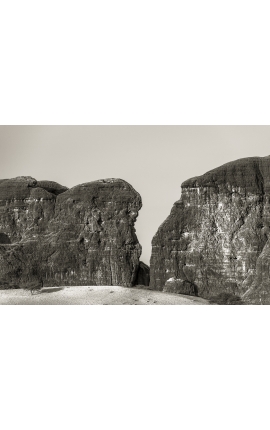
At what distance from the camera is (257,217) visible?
149 ft

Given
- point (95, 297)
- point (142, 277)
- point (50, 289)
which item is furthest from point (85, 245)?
point (95, 297)

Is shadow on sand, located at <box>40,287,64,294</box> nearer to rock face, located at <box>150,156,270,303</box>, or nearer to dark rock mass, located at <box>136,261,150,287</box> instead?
dark rock mass, located at <box>136,261,150,287</box>

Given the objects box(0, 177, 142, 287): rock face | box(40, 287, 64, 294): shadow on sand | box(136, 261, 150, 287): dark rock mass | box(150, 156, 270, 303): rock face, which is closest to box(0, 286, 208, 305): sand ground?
box(40, 287, 64, 294): shadow on sand

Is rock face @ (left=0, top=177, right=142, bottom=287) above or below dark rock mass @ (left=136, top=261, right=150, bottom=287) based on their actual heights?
above

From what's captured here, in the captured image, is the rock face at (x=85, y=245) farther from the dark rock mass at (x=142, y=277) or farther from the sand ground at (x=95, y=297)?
the sand ground at (x=95, y=297)

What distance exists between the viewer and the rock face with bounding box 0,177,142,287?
46844 mm

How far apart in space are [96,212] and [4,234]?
21.8ft

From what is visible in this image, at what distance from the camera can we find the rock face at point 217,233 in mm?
45188

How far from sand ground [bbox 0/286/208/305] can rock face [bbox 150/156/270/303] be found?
1.49 m

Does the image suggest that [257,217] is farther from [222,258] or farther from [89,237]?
[89,237]

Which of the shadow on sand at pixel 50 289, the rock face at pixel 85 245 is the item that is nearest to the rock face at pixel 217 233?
the rock face at pixel 85 245

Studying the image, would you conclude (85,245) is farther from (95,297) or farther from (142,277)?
(95,297)

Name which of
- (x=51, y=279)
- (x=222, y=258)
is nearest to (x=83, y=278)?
(x=51, y=279)

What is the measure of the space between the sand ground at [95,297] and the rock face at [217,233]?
149 centimetres
